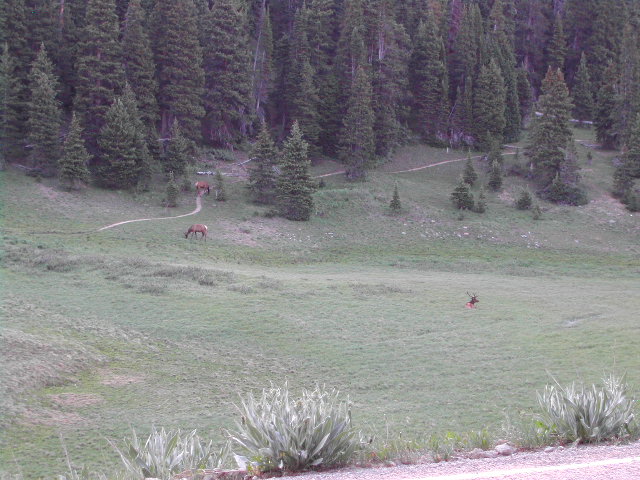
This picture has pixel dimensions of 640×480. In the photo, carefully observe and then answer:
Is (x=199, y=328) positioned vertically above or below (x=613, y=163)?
below

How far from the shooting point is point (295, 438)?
24.8 ft

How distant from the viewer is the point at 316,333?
1040 inches

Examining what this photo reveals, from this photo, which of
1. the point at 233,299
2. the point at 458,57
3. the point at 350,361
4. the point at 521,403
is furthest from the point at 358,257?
the point at 458,57

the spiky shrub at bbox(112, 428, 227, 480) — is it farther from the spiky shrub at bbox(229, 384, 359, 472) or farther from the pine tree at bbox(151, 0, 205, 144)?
the pine tree at bbox(151, 0, 205, 144)

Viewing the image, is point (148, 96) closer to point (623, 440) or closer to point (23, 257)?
point (23, 257)

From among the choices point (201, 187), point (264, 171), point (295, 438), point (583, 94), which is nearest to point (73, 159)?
point (201, 187)

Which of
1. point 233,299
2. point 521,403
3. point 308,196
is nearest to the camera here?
point 521,403

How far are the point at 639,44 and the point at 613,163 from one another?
14487 mm

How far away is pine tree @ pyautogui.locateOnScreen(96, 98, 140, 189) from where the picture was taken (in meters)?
49.0

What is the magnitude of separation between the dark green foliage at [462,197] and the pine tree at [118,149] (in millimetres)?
25225

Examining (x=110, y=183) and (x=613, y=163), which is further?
(x=613, y=163)

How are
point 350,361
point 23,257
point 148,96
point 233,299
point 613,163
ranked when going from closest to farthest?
point 350,361 → point 233,299 → point 23,257 → point 148,96 → point 613,163

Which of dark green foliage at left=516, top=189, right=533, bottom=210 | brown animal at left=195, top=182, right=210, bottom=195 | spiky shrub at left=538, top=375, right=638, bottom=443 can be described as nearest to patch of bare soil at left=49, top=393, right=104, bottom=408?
spiky shrub at left=538, top=375, right=638, bottom=443

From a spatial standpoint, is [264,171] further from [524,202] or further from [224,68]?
[524,202]
